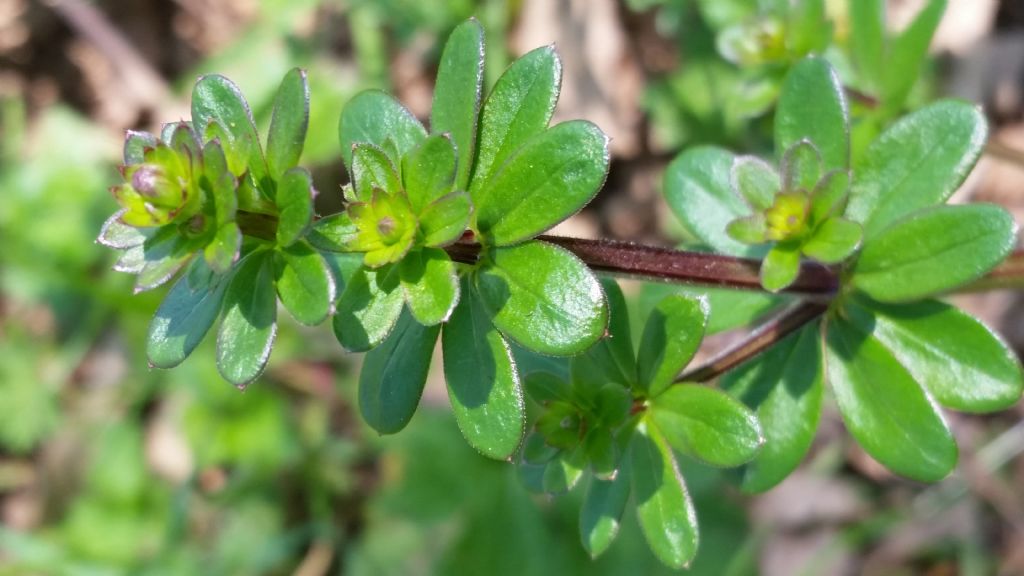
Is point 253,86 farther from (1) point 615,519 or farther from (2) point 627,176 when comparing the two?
(1) point 615,519

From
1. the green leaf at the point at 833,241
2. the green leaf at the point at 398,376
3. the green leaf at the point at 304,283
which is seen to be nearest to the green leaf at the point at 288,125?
the green leaf at the point at 304,283

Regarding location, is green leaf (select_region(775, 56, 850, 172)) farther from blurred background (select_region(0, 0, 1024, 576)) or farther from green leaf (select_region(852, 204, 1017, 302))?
blurred background (select_region(0, 0, 1024, 576))

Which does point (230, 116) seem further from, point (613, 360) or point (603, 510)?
point (603, 510)

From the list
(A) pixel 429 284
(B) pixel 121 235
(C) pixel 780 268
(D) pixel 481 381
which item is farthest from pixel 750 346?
(B) pixel 121 235

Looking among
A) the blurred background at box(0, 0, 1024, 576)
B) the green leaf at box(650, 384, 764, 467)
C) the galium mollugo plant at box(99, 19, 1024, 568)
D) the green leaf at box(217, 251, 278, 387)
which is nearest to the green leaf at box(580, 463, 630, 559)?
the galium mollugo plant at box(99, 19, 1024, 568)

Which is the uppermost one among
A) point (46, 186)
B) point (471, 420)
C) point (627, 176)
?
point (471, 420)

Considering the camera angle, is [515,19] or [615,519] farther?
[515,19]

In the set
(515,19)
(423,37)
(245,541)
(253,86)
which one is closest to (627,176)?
(515,19)

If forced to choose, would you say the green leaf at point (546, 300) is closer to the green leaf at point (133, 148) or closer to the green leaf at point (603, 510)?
the green leaf at point (603, 510)
